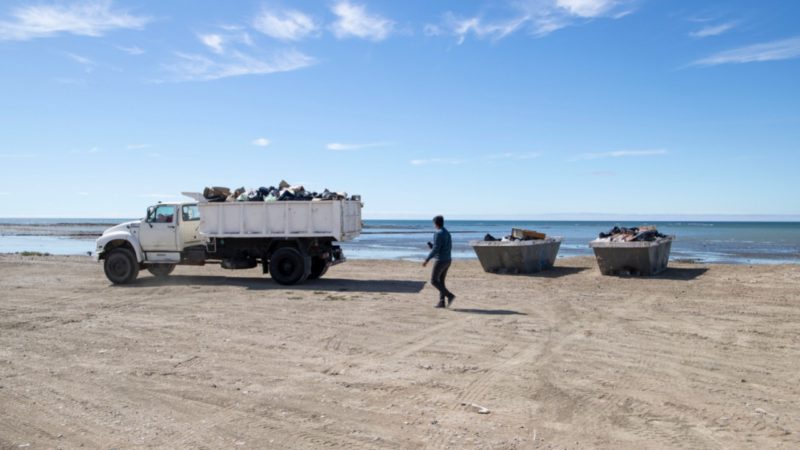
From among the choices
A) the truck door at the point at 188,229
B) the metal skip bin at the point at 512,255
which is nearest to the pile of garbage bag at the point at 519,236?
the metal skip bin at the point at 512,255

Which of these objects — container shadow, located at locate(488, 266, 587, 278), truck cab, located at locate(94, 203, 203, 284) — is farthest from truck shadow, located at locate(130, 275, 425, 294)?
container shadow, located at locate(488, 266, 587, 278)

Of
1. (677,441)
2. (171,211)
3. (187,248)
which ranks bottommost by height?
(677,441)

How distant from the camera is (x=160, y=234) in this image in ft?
52.7

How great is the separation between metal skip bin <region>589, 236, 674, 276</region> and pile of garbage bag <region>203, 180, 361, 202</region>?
703cm

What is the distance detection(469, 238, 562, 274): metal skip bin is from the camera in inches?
719

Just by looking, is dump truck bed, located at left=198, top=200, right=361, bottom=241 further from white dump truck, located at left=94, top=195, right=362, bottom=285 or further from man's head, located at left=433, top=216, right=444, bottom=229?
man's head, located at left=433, top=216, right=444, bottom=229

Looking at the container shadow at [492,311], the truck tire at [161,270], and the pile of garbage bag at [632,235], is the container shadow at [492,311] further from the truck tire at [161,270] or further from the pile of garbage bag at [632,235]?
the truck tire at [161,270]

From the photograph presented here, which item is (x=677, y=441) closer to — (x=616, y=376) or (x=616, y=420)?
(x=616, y=420)

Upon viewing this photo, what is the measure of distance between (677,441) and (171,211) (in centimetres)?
1411

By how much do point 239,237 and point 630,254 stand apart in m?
10.5

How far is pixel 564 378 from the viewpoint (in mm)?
6738

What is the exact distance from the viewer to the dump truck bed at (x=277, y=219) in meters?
15.1

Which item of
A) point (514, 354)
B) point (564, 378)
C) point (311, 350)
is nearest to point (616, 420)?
point (564, 378)

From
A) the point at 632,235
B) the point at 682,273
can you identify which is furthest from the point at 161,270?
the point at 682,273
